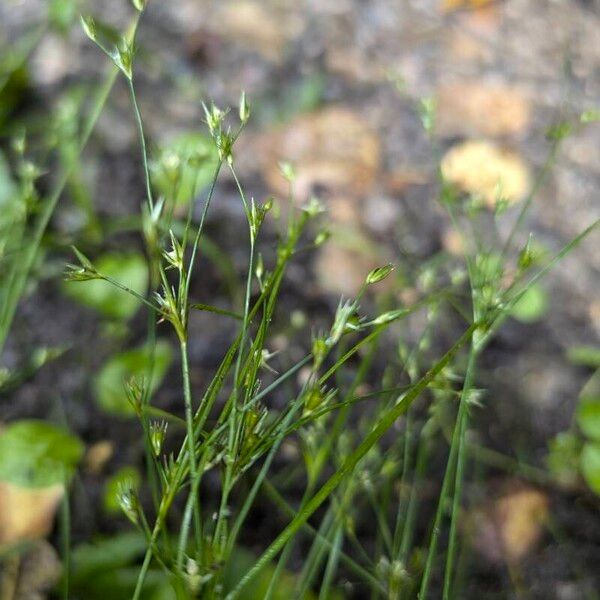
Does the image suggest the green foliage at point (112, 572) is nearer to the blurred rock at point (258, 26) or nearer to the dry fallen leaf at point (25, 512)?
the dry fallen leaf at point (25, 512)

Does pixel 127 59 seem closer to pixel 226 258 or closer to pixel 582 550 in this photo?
pixel 226 258

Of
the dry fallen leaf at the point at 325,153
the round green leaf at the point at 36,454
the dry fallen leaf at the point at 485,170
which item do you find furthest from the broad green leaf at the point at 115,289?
the dry fallen leaf at the point at 485,170

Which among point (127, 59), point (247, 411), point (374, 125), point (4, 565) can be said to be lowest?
point (4, 565)

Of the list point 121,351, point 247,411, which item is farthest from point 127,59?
point 121,351

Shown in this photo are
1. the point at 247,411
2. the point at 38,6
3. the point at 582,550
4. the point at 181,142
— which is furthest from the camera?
the point at 38,6

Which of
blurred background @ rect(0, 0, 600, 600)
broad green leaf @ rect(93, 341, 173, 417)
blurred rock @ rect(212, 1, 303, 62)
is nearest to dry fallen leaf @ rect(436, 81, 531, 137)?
blurred background @ rect(0, 0, 600, 600)
